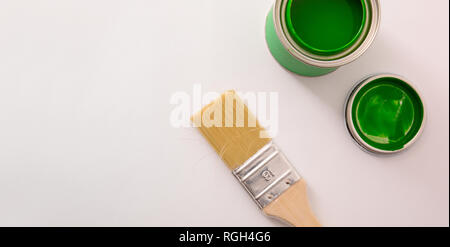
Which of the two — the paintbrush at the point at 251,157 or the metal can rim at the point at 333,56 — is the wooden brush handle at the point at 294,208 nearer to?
the paintbrush at the point at 251,157

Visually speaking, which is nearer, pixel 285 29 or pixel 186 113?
pixel 285 29

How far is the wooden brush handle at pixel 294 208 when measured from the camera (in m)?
0.86

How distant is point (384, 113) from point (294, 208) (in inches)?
14.6

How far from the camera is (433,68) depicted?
91 cm

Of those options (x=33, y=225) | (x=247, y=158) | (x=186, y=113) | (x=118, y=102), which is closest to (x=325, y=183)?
(x=247, y=158)

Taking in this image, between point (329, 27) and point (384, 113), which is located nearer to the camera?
point (329, 27)

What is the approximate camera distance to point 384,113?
0.87 meters

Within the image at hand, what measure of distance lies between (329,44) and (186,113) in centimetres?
43

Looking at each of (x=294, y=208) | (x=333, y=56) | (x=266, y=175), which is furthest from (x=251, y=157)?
(x=333, y=56)

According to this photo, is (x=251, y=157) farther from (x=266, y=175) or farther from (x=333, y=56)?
(x=333, y=56)

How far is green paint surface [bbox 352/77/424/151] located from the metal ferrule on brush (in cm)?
24

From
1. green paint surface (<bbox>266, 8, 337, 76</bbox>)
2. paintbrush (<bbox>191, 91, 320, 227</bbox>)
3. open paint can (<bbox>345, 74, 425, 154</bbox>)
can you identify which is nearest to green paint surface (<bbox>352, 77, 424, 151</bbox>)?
open paint can (<bbox>345, 74, 425, 154</bbox>)

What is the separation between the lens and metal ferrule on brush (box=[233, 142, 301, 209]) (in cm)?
86

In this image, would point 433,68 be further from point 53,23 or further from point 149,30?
point 53,23
